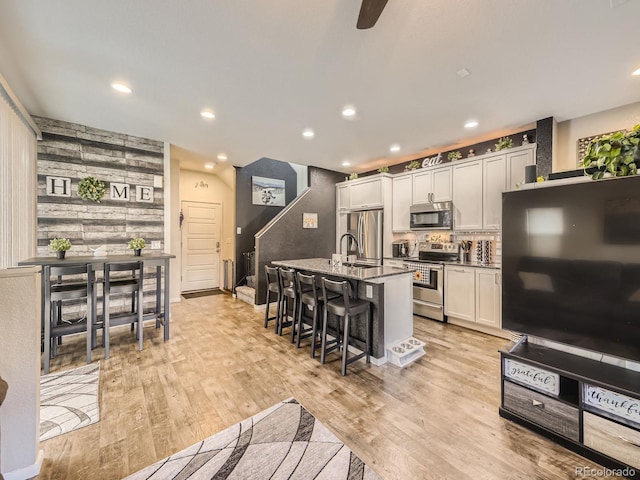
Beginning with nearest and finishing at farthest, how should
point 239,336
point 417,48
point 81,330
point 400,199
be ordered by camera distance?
point 417,48, point 81,330, point 239,336, point 400,199

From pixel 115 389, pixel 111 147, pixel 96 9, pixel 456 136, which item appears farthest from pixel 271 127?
pixel 115 389

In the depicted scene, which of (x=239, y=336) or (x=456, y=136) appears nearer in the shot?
(x=239, y=336)

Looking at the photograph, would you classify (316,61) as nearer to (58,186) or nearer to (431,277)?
(431,277)

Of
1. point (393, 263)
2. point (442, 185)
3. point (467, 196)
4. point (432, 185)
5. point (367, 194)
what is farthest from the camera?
point (367, 194)

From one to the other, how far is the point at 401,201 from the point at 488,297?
2.27 metres

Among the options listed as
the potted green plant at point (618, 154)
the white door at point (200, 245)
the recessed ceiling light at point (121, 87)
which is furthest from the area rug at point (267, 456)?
the white door at point (200, 245)

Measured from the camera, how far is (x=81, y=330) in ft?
9.80

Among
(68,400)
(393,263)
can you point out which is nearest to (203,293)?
(68,400)

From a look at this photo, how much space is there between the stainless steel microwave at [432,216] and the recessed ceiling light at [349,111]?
213 centimetres

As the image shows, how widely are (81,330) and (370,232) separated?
183 inches

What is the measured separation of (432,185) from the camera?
4656 mm

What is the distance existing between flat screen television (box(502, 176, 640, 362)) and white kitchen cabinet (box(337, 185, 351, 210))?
161 inches

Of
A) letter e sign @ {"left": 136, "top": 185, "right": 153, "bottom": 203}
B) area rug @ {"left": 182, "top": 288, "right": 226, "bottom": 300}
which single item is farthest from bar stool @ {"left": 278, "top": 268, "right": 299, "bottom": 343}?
area rug @ {"left": 182, "top": 288, "right": 226, "bottom": 300}

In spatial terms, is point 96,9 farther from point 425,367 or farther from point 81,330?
point 425,367
